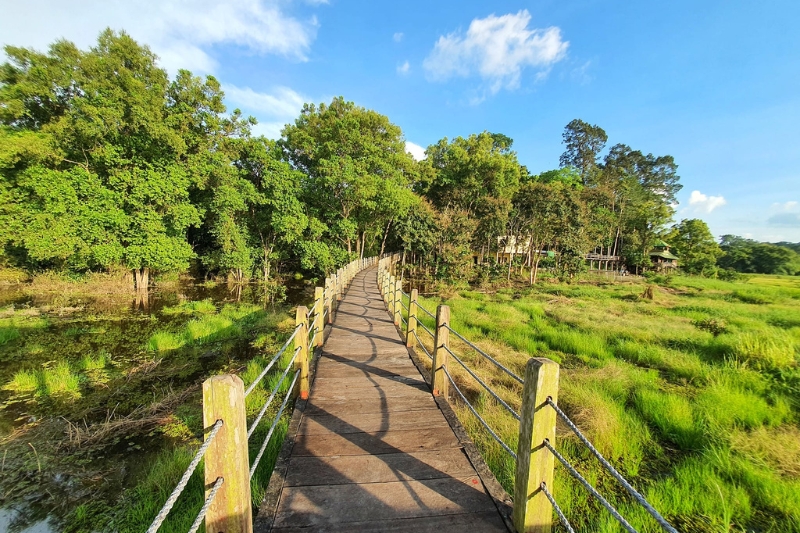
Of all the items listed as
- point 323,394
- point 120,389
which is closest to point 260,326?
point 120,389

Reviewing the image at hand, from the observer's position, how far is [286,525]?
2.05 metres

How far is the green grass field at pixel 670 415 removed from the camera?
2947 millimetres

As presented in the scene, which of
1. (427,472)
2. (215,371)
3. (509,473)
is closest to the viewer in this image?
(427,472)

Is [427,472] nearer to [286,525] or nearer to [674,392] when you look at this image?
[286,525]

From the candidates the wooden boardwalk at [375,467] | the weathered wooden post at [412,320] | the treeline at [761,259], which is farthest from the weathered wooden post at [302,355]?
the treeline at [761,259]

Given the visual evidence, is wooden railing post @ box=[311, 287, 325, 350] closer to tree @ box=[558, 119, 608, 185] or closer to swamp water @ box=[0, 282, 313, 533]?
swamp water @ box=[0, 282, 313, 533]

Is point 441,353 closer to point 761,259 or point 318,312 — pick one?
point 318,312

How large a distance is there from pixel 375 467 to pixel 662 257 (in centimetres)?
4594

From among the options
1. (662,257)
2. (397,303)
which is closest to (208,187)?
(397,303)

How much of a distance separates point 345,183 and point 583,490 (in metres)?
19.8

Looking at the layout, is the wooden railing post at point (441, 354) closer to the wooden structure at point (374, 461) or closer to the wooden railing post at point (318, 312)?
the wooden structure at point (374, 461)

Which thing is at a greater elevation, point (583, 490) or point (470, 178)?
point (470, 178)

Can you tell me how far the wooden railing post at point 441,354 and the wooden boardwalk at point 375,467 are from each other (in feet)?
0.65

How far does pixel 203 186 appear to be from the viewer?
54.6 feet
